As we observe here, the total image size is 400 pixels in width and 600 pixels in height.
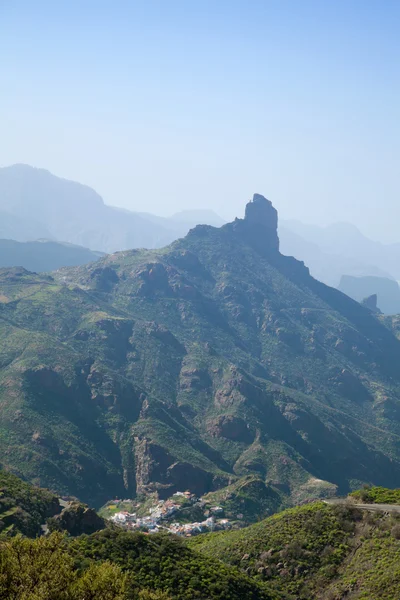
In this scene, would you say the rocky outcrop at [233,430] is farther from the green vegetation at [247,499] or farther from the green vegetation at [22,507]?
the green vegetation at [22,507]

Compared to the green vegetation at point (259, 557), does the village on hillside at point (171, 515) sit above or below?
below

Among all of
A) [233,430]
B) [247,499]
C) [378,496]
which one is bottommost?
[247,499]

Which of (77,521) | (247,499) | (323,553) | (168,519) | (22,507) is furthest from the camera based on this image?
(247,499)

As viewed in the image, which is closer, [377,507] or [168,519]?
[377,507]

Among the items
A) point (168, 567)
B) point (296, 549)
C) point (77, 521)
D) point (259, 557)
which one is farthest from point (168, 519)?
point (168, 567)

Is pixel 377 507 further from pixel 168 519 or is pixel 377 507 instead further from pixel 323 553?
pixel 168 519

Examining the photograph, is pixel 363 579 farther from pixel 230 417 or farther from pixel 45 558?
pixel 230 417

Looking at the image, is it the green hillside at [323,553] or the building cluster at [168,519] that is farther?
the building cluster at [168,519]

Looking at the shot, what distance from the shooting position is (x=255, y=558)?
228 ft

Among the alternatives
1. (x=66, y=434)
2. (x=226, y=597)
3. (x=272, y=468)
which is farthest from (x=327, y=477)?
(x=226, y=597)

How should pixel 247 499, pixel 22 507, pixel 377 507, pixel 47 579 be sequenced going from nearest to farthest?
pixel 47 579 → pixel 377 507 → pixel 22 507 → pixel 247 499

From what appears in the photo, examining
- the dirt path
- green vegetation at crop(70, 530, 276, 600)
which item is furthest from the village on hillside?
green vegetation at crop(70, 530, 276, 600)

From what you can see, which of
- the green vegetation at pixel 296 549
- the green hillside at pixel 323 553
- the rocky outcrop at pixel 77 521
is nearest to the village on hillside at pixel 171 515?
the rocky outcrop at pixel 77 521

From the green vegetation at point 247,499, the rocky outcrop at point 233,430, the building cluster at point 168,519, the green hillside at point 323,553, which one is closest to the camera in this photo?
the green hillside at point 323,553
